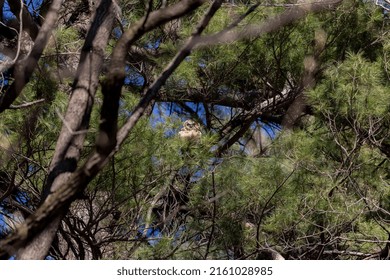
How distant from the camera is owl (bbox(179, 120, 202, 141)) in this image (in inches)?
149

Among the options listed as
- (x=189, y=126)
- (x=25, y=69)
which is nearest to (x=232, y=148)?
(x=189, y=126)

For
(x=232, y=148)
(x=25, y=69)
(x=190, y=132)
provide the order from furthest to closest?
(x=232, y=148) < (x=190, y=132) < (x=25, y=69)

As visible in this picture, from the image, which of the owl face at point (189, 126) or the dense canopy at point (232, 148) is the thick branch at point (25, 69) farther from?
the owl face at point (189, 126)

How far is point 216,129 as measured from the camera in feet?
15.0

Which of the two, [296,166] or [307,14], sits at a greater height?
[307,14]

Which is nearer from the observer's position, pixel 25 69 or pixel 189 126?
pixel 25 69

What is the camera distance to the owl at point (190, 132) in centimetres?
378

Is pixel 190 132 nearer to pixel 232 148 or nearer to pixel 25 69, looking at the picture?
pixel 232 148

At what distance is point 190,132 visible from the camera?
153 inches

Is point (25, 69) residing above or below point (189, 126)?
below

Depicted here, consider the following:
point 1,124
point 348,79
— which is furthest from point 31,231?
point 348,79

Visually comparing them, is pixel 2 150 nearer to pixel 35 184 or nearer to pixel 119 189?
pixel 35 184

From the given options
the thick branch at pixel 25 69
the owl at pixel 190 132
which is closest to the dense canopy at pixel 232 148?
the owl at pixel 190 132

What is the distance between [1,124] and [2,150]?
0.35ft
